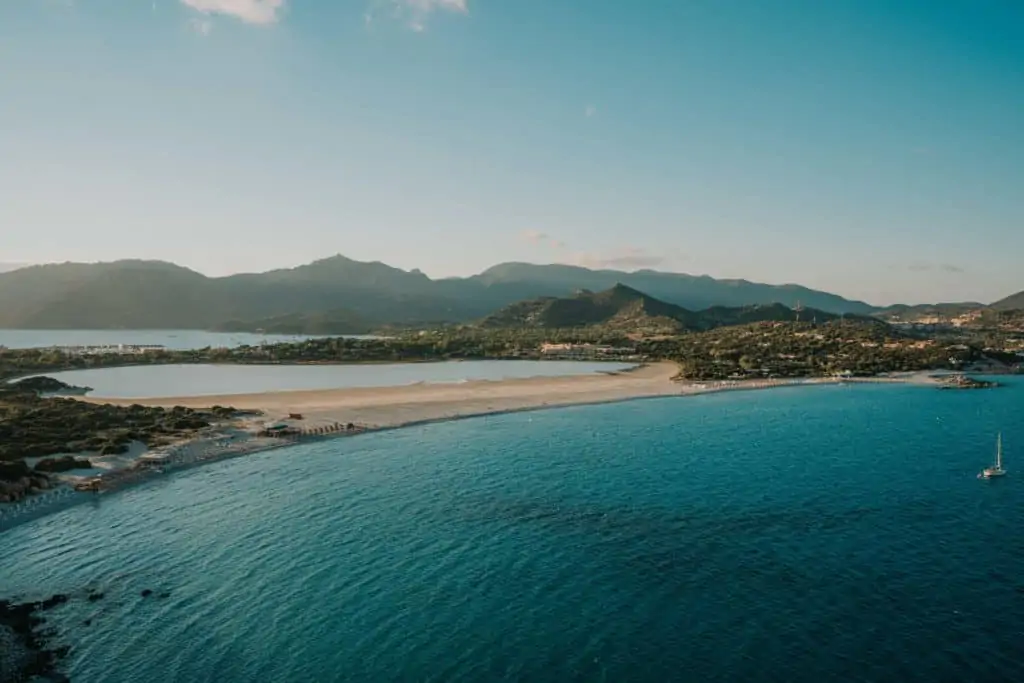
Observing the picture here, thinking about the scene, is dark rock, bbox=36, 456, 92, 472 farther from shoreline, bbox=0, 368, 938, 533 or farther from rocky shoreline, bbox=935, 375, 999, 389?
rocky shoreline, bbox=935, 375, 999, 389

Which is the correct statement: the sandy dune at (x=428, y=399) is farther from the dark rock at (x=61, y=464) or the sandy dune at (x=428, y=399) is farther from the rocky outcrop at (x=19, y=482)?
the rocky outcrop at (x=19, y=482)

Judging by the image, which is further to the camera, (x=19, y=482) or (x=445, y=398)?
(x=445, y=398)

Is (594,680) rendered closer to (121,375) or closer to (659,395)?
(659,395)

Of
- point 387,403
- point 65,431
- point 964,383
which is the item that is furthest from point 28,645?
point 964,383

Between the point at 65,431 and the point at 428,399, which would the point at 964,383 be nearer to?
the point at 428,399

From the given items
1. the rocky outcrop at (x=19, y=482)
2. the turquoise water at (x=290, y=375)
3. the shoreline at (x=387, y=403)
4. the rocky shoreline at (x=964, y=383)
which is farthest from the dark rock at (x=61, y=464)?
the rocky shoreline at (x=964, y=383)

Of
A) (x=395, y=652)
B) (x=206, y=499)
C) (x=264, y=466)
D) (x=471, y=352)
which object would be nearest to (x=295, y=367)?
(x=471, y=352)
